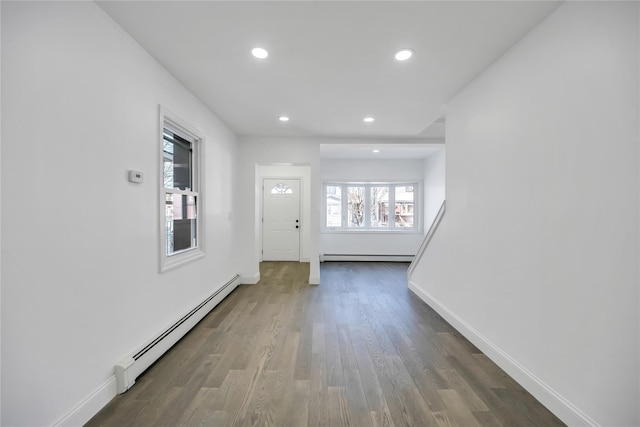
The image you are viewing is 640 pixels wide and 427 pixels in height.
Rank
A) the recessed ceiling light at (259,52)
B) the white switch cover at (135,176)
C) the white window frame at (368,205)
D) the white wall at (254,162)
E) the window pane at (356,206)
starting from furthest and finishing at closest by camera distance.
→ 1. the window pane at (356,206)
2. the white window frame at (368,205)
3. the white wall at (254,162)
4. the recessed ceiling light at (259,52)
5. the white switch cover at (135,176)

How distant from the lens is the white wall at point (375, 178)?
22.0 feet

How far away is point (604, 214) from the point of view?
1392mm

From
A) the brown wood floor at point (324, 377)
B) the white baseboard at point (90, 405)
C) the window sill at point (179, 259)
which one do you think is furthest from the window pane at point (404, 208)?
the white baseboard at point (90, 405)

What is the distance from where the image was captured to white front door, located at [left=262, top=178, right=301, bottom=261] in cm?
672

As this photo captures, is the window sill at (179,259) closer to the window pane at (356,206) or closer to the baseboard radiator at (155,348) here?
the baseboard radiator at (155,348)

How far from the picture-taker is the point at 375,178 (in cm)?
671

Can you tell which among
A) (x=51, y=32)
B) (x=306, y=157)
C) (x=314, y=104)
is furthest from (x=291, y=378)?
(x=306, y=157)

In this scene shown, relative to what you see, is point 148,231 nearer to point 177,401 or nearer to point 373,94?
point 177,401

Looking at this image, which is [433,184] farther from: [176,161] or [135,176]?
[135,176]

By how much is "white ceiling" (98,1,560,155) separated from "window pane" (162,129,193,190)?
1.80 feet

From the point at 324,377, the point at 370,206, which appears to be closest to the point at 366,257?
the point at 370,206

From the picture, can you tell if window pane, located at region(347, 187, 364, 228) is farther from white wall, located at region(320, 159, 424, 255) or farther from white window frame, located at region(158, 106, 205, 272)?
white window frame, located at region(158, 106, 205, 272)

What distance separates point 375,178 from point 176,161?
478 centimetres

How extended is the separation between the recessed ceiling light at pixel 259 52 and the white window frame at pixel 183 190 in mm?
921
